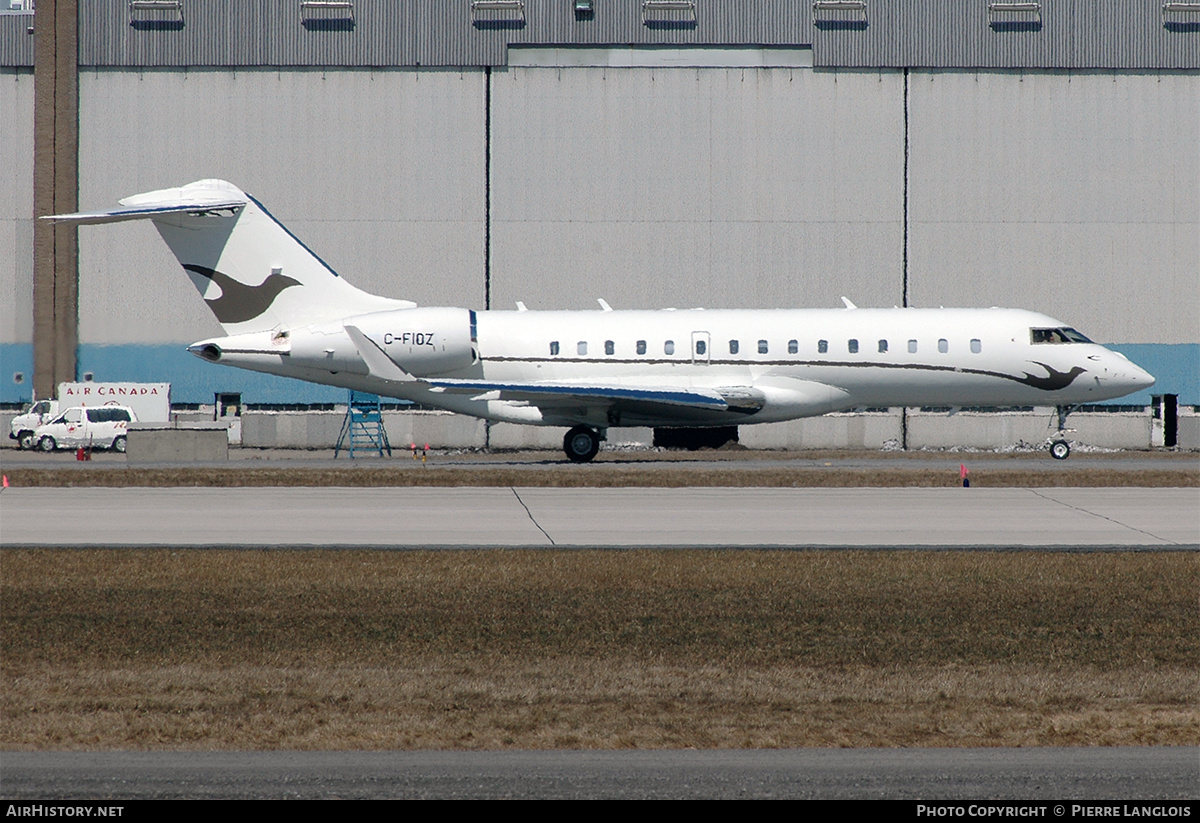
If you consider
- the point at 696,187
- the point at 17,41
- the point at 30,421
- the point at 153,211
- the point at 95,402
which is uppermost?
the point at 17,41

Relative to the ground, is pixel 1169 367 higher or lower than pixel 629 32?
lower

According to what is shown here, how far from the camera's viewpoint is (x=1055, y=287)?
4644 cm

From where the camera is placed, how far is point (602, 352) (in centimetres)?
3303

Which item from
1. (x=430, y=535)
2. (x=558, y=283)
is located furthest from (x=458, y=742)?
(x=558, y=283)

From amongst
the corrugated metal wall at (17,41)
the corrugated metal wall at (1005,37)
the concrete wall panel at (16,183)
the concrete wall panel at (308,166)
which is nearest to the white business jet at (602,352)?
the concrete wall panel at (308,166)

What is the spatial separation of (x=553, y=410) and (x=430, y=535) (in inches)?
578

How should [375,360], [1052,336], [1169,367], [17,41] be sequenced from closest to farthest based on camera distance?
[375,360] < [1052,336] < [1169,367] < [17,41]

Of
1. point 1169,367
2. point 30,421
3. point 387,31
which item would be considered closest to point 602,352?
point 387,31

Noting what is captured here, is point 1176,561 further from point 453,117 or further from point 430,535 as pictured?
point 453,117

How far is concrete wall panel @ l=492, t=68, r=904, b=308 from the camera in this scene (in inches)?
1825

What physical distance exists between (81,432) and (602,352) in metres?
19.2

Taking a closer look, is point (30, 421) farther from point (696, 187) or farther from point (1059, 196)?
point (1059, 196)

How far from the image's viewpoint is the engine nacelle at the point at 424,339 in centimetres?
3244

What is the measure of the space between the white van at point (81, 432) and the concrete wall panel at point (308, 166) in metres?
5.66
